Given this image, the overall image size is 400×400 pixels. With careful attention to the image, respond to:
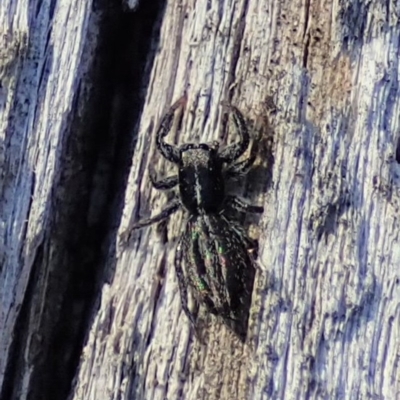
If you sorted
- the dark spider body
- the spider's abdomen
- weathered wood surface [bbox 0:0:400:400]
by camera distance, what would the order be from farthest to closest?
the spider's abdomen < the dark spider body < weathered wood surface [bbox 0:0:400:400]

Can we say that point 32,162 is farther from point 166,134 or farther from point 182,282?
point 182,282

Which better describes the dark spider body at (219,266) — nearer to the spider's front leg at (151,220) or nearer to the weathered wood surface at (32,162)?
the spider's front leg at (151,220)

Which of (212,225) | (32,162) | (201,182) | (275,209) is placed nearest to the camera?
(275,209)

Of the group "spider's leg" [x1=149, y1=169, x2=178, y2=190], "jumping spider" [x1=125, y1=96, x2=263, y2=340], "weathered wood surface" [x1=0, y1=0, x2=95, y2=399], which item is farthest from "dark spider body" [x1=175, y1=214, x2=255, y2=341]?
"weathered wood surface" [x1=0, y1=0, x2=95, y2=399]

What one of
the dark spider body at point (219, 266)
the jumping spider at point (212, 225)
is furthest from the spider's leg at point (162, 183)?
the dark spider body at point (219, 266)

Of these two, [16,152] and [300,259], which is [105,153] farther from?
[300,259]

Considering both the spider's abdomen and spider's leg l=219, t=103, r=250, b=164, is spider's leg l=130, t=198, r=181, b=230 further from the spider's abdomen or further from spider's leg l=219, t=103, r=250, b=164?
spider's leg l=219, t=103, r=250, b=164

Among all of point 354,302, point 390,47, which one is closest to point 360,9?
point 390,47

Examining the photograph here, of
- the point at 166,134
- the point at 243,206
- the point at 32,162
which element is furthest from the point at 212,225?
the point at 32,162
